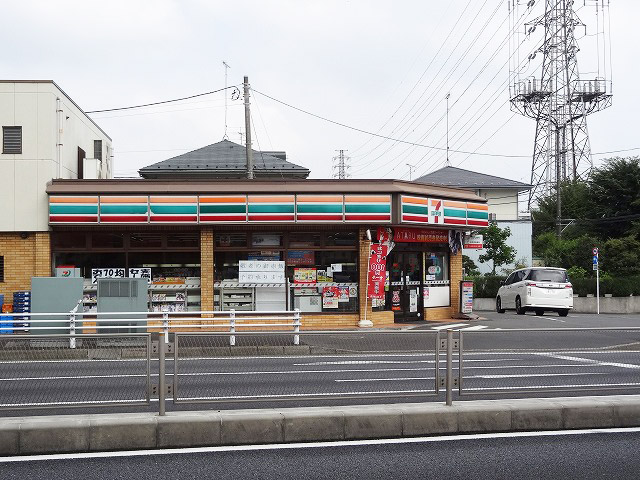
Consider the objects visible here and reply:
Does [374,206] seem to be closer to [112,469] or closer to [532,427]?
[532,427]

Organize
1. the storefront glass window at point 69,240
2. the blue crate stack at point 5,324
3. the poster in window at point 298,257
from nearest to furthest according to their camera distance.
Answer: the blue crate stack at point 5,324
the storefront glass window at point 69,240
the poster in window at point 298,257

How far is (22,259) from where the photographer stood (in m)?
22.8

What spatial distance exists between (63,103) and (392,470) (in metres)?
20.3

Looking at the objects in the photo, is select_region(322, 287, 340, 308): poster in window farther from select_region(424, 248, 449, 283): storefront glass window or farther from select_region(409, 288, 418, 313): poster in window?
select_region(424, 248, 449, 283): storefront glass window

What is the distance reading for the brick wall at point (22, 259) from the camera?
22.7m

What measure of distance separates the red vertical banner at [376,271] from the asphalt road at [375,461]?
15824mm

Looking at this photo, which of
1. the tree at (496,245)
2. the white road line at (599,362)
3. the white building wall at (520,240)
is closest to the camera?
the white road line at (599,362)

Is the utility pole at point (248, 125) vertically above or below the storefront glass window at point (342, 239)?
above

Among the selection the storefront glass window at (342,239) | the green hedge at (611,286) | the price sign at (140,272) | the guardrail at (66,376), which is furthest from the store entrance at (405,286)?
the guardrail at (66,376)

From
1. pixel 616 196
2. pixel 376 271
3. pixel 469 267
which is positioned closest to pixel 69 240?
pixel 376 271

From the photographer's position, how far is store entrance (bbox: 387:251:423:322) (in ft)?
82.4

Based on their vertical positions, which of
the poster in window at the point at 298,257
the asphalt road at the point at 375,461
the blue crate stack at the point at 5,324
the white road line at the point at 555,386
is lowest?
the asphalt road at the point at 375,461

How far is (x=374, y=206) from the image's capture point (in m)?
23.5

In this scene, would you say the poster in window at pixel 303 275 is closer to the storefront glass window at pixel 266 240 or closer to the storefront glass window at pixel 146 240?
the storefront glass window at pixel 266 240
